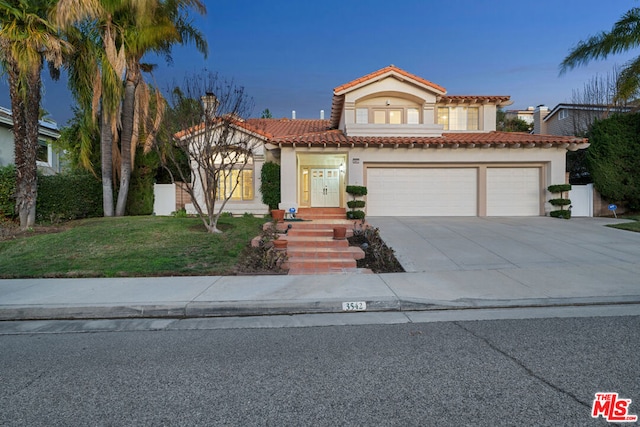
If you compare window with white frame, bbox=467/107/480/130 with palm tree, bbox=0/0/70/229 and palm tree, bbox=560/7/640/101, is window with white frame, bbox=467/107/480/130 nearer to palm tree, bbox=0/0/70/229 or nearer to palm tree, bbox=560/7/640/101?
palm tree, bbox=560/7/640/101

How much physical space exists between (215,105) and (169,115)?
1664 millimetres

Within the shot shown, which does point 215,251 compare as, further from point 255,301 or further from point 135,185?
point 135,185

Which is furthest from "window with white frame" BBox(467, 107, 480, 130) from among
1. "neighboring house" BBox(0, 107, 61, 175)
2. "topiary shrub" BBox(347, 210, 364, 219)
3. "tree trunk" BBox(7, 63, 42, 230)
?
"neighboring house" BBox(0, 107, 61, 175)

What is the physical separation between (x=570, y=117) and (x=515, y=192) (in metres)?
12.6

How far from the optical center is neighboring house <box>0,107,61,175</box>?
1678cm

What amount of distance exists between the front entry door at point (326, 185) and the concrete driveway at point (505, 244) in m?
4.02

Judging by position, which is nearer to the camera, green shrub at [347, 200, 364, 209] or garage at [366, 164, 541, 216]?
green shrub at [347, 200, 364, 209]

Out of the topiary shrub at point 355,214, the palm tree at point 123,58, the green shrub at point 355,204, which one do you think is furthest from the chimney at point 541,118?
the palm tree at point 123,58

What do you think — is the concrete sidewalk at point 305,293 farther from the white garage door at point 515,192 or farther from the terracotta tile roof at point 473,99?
the terracotta tile roof at point 473,99

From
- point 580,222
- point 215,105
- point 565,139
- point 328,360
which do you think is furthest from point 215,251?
point 565,139

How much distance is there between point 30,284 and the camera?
21.4 ft

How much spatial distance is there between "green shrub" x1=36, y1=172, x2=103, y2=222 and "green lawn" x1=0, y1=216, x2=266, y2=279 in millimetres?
4315

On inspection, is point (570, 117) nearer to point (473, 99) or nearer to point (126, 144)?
point (473, 99)

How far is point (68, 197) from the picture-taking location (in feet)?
45.7
